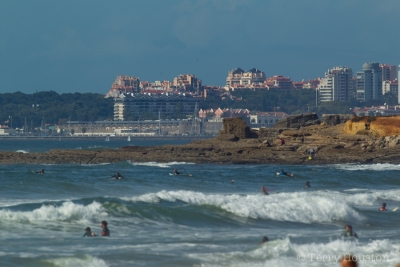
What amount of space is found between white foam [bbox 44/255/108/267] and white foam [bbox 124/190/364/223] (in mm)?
7626

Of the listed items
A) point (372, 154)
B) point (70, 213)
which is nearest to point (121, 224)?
point (70, 213)

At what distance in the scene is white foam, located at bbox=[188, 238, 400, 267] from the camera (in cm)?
1645

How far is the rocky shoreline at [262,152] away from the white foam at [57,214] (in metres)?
25.6

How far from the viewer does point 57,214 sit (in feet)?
70.7

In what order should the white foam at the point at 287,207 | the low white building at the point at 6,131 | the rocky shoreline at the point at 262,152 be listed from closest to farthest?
the white foam at the point at 287,207 → the rocky shoreline at the point at 262,152 → the low white building at the point at 6,131

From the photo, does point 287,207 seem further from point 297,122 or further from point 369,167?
point 297,122

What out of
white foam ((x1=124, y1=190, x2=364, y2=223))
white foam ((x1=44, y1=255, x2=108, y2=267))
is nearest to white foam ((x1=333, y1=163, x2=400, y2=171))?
white foam ((x1=124, y1=190, x2=364, y2=223))

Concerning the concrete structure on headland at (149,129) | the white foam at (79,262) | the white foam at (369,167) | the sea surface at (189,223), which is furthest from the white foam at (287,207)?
the concrete structure on headland at (149,129)

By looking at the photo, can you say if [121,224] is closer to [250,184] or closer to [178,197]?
[178,197]

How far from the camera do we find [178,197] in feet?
87.8

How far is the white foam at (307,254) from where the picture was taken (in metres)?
16.5

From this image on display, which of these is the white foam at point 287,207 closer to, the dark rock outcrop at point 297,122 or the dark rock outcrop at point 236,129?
the dark rock outcrop at point 236,129

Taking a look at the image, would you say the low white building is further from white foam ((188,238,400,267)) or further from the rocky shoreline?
white foam ((188,238,400,267))

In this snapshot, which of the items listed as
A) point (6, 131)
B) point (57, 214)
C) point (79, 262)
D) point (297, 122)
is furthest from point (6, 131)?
point (79, 262)
